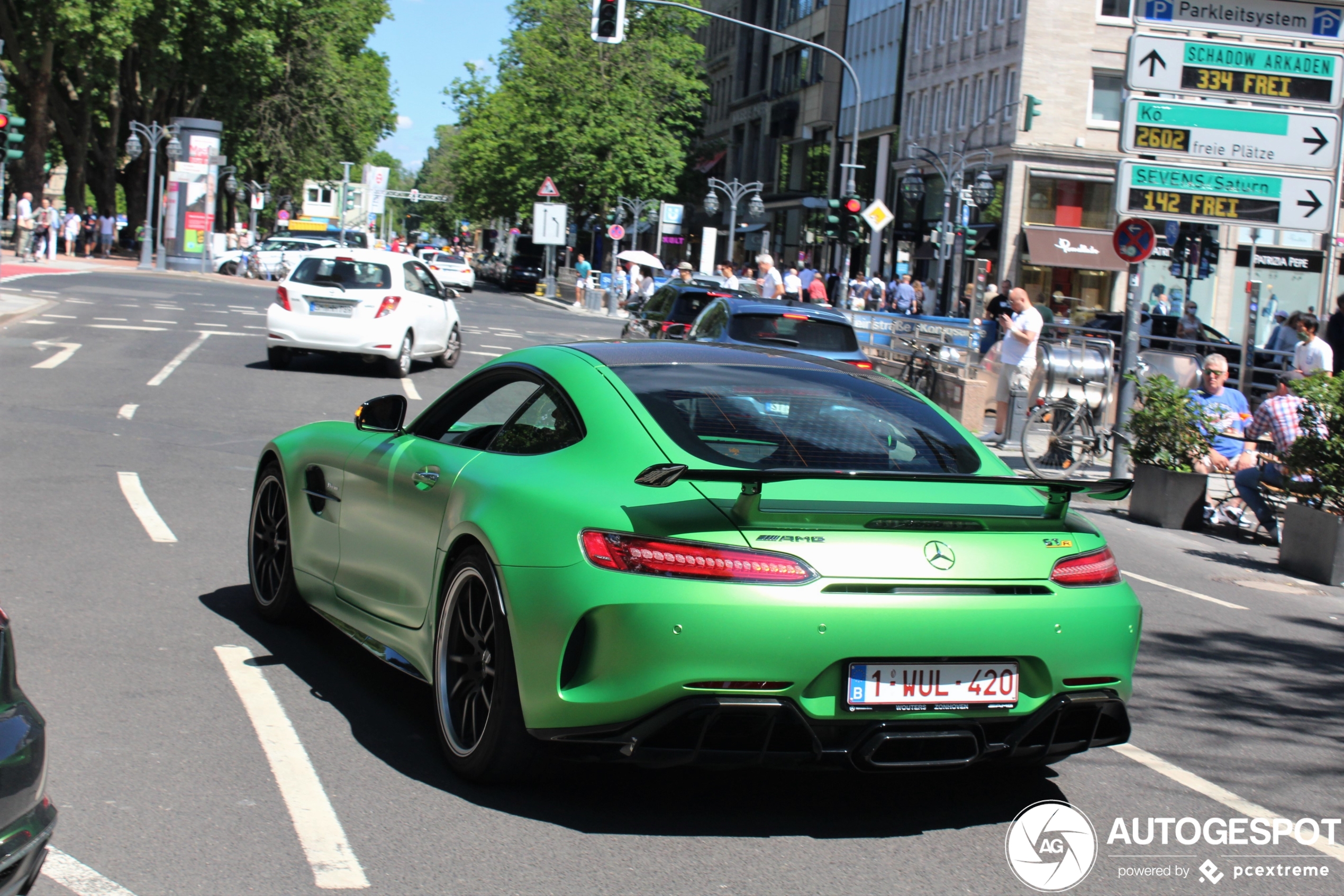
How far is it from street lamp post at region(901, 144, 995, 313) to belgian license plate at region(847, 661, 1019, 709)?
38.8 m

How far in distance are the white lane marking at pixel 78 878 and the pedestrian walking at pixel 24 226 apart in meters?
45.4

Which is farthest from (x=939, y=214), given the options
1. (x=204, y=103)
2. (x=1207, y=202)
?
(x=1207, y=202)

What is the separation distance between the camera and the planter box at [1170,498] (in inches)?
508

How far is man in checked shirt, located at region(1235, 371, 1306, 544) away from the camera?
40.9ft

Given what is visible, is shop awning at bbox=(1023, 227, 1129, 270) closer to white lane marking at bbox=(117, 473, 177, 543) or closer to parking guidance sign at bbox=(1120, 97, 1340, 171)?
parking guidance sign at bbox=(1120, 97, 1340, 171)

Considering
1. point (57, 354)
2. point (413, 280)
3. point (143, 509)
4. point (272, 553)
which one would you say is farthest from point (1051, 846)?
point (57, 354)

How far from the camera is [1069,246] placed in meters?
50.5

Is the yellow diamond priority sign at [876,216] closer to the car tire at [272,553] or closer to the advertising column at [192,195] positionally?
the advertising column at [192,195]

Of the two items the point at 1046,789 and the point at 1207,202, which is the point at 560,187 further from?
the point at 1046,789

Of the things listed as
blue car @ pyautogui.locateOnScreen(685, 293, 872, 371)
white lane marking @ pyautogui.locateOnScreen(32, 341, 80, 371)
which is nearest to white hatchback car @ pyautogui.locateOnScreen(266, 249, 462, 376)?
white lane marking @ pyautogui.locateOnScreen(32, 341, 80, 371)

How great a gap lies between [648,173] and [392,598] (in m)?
60.3

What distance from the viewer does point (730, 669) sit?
13.2 feet

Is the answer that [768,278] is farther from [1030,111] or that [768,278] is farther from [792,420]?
[792,420]

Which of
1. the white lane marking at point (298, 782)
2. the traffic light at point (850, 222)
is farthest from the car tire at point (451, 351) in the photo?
the white lane marking at point (298, 782)
